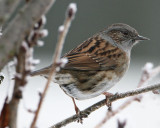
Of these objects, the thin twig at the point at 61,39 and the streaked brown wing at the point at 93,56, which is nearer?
the thin twig at the point at 61,39

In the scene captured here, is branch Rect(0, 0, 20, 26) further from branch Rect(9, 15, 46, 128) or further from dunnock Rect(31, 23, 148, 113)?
dunnock Rect(31, 23, 148, 113)

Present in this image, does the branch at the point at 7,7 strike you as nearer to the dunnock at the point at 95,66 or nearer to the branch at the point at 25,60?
the branch at the point at 25,60

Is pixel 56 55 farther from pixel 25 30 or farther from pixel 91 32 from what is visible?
pixel 91 32

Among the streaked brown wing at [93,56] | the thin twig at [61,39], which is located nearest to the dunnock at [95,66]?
the streaked brown wing at [93,56]

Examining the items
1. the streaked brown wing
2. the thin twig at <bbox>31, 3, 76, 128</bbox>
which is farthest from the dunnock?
the thin twig at <bbox>31, 3, 76, 128</bbox>

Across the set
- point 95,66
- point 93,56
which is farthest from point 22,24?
point 93,56

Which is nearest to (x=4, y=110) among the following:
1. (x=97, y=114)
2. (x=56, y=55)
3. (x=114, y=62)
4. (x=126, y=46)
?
(x=56, y=55)
